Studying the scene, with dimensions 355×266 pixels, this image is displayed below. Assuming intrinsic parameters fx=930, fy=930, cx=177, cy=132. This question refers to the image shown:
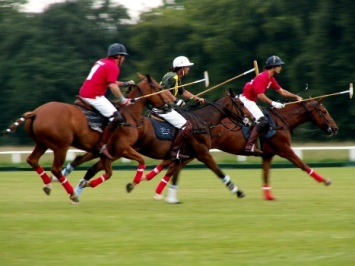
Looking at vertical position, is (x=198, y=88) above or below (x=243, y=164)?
below

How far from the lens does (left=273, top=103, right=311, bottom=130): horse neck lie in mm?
12462

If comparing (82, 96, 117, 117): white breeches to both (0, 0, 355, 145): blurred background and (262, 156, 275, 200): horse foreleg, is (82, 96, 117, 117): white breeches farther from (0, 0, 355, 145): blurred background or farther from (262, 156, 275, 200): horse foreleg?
(0, 0, 355, 145): blurred background

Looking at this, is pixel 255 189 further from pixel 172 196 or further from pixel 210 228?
pixel 210 228

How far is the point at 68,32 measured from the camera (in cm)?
3916

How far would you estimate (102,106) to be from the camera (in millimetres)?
10789

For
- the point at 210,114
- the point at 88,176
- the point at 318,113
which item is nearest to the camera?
the point at 88,176

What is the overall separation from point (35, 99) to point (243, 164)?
18135 mm

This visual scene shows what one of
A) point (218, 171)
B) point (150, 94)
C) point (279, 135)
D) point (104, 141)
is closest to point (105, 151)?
point (104, 141)

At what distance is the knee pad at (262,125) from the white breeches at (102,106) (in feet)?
7.50

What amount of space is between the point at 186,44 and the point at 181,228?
27.0m

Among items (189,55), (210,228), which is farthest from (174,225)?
(189,55)

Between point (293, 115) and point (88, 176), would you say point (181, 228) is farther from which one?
point (293, 115)

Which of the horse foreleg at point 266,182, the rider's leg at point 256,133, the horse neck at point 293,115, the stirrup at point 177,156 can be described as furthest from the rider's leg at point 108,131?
the horse neck at point 293,115

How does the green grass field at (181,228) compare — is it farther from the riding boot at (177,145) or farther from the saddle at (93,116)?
the saddle at (93,116)
